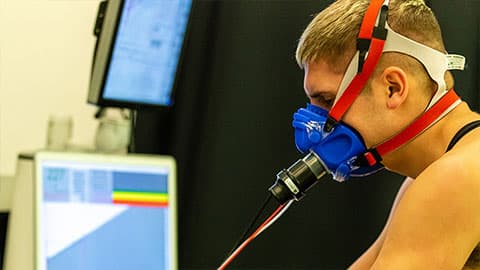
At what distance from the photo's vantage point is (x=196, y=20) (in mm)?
2207

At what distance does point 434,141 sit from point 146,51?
0.76 m

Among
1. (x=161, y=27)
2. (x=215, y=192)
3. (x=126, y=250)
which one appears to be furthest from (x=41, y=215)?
(x=215, y=192)

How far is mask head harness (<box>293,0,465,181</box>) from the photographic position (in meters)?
1.33

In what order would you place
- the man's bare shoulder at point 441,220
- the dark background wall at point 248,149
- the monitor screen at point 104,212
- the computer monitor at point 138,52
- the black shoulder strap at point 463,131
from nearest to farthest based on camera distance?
the man's bare shoulder at point 441,220
the black shoulder strap at point 463,131
the monitor screen at point 104,212
the computer monitor at point 138,52
the dark background wall at point 248,149

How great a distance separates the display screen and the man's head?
52 centimetres

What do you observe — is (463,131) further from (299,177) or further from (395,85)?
(299,177)

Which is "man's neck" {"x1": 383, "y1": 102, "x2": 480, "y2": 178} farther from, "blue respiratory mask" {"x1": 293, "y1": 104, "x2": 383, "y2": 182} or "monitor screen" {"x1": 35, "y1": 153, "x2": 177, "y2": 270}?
"monitor screen" {"x1": 35, "y1": 153, "x2": 177, "y2": 270}

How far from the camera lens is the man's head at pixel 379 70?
1345 millimetres

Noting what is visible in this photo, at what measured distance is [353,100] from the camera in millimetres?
1362

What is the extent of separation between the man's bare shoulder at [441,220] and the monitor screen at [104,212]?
2.07 ft

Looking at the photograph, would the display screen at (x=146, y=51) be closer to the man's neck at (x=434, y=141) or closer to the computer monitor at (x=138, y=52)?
the computer monitor at (x=138, y=52)

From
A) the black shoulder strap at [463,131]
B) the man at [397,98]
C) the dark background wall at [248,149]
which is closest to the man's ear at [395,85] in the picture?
the man at [397,98]

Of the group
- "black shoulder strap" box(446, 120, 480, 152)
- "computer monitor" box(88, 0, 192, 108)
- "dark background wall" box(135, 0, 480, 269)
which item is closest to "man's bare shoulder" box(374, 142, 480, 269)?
"black shoulder strap" box(446, 120, 480, 152)

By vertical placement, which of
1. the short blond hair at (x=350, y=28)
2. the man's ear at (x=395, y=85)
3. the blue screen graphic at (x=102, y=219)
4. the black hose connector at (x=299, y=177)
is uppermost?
the short blond hair at (x=350, y=28)
